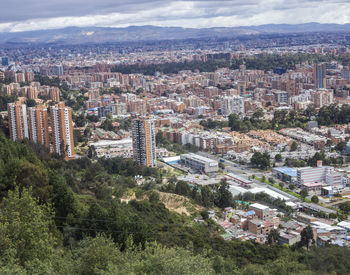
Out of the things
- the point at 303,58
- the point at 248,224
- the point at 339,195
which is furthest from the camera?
the point at 303,58

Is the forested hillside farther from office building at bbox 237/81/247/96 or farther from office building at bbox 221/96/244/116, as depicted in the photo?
office building at bbox 237/81/247/96

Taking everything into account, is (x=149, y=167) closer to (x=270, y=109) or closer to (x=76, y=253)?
(x=76, y=253)

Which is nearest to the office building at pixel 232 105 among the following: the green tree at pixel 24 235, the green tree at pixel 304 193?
the green tree at pixel 304 193

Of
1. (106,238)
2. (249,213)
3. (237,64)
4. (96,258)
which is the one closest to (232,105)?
(249,213)

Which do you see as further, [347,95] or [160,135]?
[347,95]

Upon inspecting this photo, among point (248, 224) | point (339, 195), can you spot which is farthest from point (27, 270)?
point (339, 195)

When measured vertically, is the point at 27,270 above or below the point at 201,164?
above

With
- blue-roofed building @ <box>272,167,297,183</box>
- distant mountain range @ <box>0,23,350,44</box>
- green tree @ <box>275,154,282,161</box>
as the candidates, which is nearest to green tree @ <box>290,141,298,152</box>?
green tree @ <box>275,154,282,161</box>

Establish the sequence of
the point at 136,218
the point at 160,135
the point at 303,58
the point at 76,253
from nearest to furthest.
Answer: the point at 76,253
the point at 136,218
the point at 160,135
the point at 303,58
